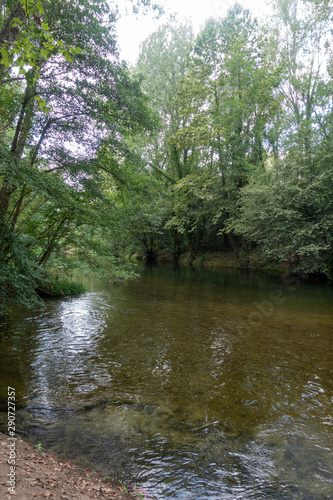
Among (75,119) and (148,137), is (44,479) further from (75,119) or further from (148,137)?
(148,137)

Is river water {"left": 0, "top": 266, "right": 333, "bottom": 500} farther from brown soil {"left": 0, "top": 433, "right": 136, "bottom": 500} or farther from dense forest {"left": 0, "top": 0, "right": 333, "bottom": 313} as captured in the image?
dense forest {"left": 0, "top": 0, "right": 333, "bottom": 313}

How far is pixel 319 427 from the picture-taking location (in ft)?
12.0

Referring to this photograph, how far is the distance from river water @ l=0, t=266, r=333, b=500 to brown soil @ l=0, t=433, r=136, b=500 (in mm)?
314

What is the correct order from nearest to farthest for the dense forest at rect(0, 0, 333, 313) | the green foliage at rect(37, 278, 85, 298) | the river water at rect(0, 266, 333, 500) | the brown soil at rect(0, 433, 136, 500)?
the brown soil at rect(0, 433, 136, 500), the river water at rect(0, 266, 333, 500), the dense forest at rect(0, 0, 333, 313), the green foliage at rect(37, 278, 85, 298)

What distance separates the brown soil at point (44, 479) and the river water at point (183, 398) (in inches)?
12.4

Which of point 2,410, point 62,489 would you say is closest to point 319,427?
point 62,489

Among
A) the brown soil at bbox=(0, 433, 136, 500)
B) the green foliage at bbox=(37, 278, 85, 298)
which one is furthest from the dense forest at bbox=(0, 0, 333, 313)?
the brown soil at bbox=(0, 433, 136, 500)

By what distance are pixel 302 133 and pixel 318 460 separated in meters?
17.9

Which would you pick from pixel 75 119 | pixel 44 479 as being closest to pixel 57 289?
pixel 75 119

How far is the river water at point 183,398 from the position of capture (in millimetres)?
2854

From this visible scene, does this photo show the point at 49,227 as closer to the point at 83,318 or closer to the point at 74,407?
the point at 83,318

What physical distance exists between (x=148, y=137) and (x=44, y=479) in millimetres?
10324

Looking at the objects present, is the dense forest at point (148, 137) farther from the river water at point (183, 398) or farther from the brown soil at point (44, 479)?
the brown soil at point (44, 479)

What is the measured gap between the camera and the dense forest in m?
5.55
